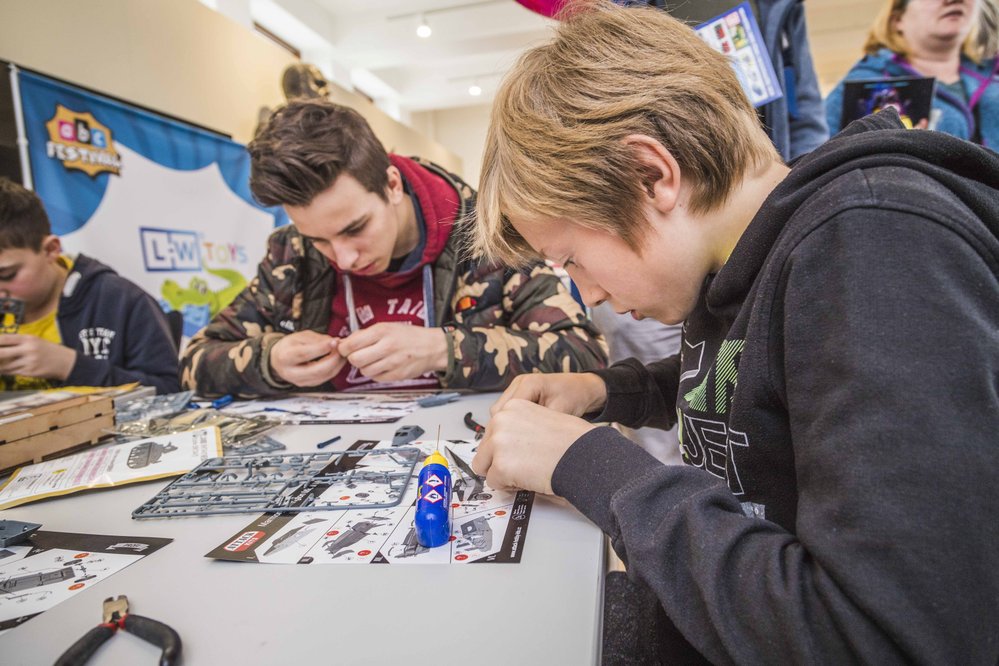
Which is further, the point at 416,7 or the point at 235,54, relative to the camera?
the point at 416,7

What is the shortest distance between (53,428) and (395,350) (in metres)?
0.53

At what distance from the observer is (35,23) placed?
2.14 meters

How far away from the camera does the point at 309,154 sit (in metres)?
1.12

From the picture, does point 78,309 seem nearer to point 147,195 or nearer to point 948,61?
point 147,195

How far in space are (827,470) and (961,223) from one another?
6.8 inches

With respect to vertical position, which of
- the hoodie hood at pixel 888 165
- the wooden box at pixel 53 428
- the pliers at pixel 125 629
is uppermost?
the hoodie hood at pixel 888 165

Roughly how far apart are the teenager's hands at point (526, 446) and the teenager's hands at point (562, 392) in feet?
0.50

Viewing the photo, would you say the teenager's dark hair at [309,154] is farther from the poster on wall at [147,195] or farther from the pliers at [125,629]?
the poster on wall at [147,195]

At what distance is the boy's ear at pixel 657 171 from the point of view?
50 cm

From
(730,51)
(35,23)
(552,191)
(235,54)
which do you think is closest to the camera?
(552,191)

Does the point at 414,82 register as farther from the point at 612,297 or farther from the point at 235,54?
the point at 612,297

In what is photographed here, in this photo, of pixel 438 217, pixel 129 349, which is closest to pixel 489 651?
pixel 438 217

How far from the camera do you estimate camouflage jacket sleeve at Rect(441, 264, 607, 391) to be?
43.0 inches

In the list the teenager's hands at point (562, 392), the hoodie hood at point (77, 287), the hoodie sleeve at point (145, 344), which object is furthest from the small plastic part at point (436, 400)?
the hoodie hood at point (77, 287)
